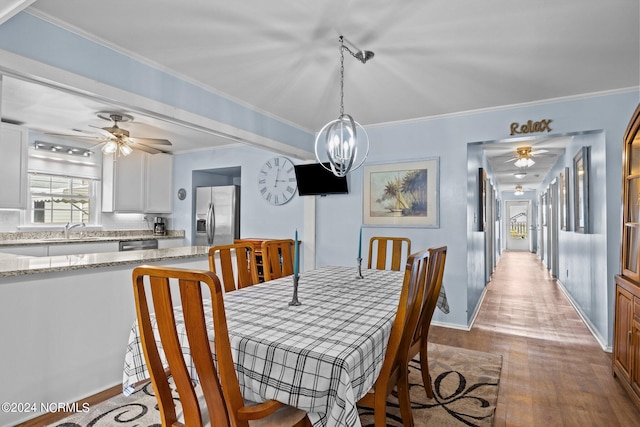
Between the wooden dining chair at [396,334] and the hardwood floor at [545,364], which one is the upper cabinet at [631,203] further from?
the wooden dining chair at [396,334]

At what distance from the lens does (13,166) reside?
3.93m

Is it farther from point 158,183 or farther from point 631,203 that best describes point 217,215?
point 631,203

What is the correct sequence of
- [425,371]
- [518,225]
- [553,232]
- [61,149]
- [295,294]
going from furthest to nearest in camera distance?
[518,225] < [553,232] < [61,149] < [425,371] < [295,294]

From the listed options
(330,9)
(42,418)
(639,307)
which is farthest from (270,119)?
(639,307)

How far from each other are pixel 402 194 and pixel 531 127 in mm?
1431

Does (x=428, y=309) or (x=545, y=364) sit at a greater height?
(x=428, y=309)

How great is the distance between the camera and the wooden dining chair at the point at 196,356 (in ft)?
3.35

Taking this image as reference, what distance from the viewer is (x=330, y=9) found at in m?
1.95

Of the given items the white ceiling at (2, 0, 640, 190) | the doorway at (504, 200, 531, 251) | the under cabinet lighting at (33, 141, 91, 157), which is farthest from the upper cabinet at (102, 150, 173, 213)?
the doorway at (504, 200, 531, 251)

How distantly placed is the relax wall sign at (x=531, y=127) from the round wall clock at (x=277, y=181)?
2728mm

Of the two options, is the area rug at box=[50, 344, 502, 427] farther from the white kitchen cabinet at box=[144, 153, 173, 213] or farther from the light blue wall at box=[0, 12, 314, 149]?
the white kitchen cabinet at box=[144, 153, 173, 213]

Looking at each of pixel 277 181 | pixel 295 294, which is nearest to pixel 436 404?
pixel 295 294

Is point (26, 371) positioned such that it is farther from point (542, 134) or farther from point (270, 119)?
point (542, 134)

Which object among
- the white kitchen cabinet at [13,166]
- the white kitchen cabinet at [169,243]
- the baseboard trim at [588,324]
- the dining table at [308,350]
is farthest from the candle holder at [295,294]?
the white kitchen cabinet at [169,243]
